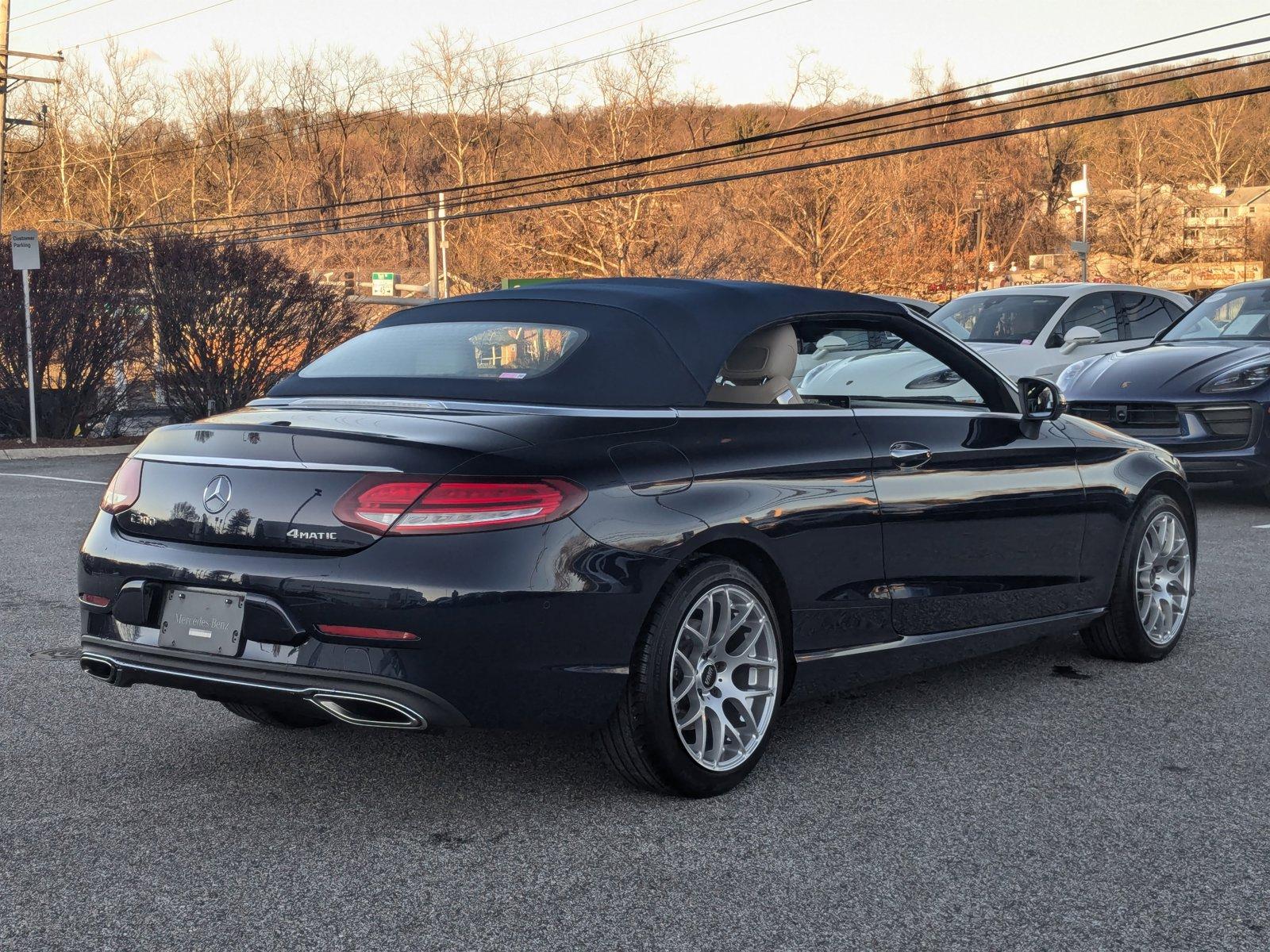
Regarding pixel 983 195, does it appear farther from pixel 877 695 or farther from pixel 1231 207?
pixel 877 695

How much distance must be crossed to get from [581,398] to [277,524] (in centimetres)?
91

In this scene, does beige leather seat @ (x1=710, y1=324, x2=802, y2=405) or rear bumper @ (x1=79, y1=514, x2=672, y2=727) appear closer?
rear bumper @ (x1=79, y1=514, x2=672, y2=727)

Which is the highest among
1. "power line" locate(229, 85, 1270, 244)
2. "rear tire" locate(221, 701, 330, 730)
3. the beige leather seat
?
"power line" locate(229, 85, 1270, 244)

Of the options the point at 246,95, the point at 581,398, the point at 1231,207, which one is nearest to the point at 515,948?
the point at 581,398

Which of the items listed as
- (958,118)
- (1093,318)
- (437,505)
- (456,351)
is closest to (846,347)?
(1093,318)

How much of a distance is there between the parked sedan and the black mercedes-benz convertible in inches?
234

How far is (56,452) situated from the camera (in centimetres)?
1964

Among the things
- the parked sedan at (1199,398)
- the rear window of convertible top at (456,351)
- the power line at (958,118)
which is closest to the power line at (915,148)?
the power line at (958,118)

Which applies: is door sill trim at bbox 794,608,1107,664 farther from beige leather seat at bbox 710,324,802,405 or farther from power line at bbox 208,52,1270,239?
power line at bbox 208,52,1270,239

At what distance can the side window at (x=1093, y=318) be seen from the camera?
595 inches

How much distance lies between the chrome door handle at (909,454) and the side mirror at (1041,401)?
0.71 metres

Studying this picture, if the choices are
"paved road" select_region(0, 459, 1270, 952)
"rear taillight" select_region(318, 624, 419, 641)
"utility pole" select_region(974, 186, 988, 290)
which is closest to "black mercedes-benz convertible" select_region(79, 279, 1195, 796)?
"rear taillight" select_region(318, 624, 419, 641)

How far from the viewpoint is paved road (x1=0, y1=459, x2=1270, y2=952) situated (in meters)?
3.15

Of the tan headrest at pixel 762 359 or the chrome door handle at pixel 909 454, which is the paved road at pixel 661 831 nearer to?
the chrome door handle at pixel 909 454
